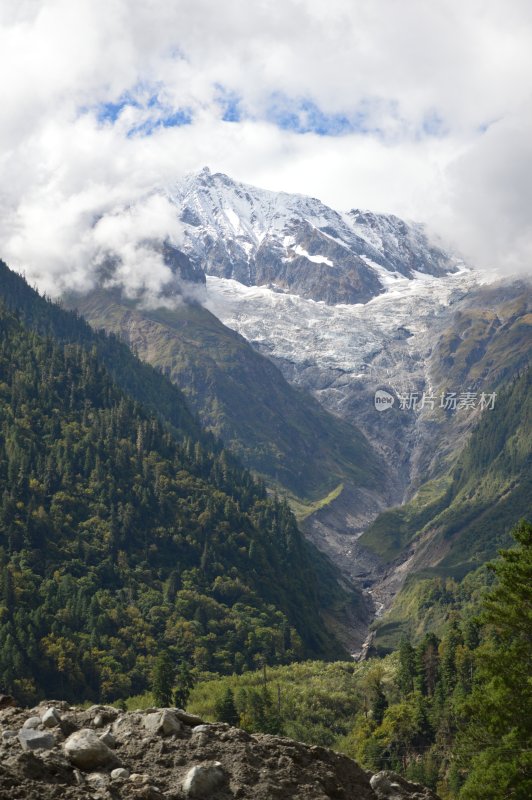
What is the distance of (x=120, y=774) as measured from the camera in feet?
109

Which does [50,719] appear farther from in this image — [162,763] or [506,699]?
[506,699]

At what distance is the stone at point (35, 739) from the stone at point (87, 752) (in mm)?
638

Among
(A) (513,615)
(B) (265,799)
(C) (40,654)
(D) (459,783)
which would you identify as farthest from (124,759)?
(C) (40,654)

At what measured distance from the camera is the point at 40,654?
583ft

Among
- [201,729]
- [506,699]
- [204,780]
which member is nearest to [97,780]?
[204,780]

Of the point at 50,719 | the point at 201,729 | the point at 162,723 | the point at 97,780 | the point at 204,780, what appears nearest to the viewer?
the point at 97,780

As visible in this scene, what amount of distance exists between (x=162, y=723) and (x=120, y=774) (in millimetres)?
3835

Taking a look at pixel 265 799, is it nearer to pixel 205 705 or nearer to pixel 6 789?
pixel 6 789

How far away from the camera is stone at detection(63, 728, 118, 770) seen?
33469mm

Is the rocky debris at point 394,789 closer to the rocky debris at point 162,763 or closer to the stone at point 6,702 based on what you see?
the rocky debris at point 162,763

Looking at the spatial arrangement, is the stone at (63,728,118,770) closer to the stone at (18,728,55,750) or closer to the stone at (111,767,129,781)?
the stone at (18,728,55,750)

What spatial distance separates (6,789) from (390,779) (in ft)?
60.8

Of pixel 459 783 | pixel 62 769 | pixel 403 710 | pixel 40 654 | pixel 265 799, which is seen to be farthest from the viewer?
pixel 40 654

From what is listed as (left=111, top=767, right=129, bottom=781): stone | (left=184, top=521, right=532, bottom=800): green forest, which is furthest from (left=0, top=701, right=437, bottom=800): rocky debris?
(left=184, top=521, right=532, bottom=800): green forest
